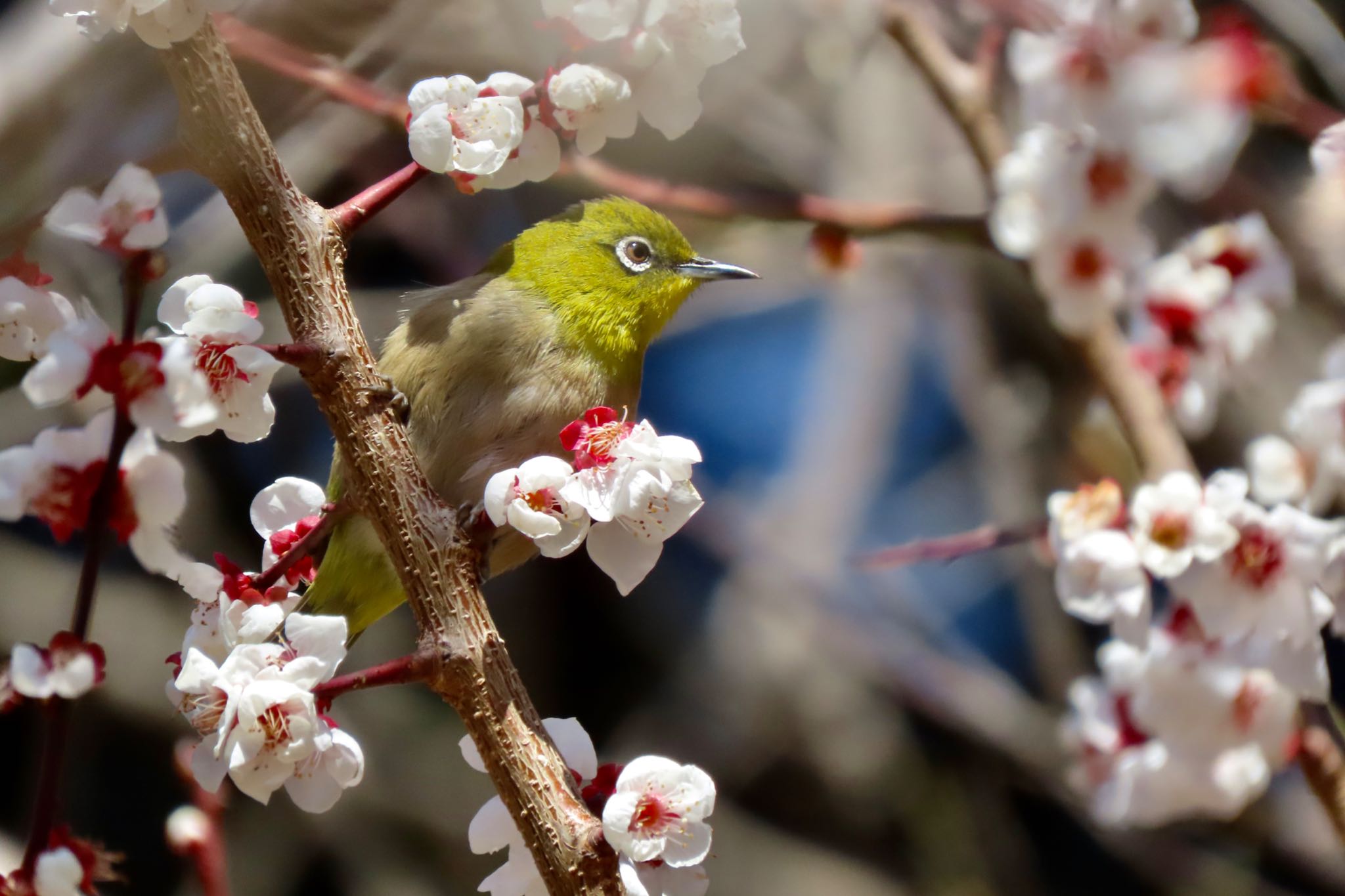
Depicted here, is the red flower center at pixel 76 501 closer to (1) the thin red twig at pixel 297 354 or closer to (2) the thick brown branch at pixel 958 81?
(1) the thin red twig at pixel 297 354

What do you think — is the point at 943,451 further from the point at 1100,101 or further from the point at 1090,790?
the point at 1100,101

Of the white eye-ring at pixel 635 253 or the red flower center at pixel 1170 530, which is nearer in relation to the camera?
the red flower center at pixel 1170 530

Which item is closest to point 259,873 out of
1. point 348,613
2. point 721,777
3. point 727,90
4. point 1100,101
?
point 721,777

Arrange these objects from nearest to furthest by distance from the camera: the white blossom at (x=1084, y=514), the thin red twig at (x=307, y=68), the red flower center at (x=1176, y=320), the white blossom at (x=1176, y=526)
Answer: the thin red twig at (x=307, y=68) → the white blossom at (x=1176, y=526) → the white blossom at (x=1084, y=514) → the red flower center at (x=1176, y=320)

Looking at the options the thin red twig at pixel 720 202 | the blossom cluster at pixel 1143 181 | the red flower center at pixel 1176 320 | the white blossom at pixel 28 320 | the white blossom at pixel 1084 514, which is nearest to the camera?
the white blossom at pixel 28 320

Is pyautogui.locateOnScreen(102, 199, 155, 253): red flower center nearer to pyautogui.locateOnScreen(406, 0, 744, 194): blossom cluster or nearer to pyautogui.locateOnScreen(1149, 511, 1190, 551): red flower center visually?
pyautogui.locateOnScreen(406, 0, 744, 194): blossom cluster

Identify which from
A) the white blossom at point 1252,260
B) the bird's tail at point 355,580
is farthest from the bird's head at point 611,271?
the white blossom at point 1252,260

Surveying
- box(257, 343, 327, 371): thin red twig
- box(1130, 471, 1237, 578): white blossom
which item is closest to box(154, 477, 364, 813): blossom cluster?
box(257, 343, 327, 371): thin red twig

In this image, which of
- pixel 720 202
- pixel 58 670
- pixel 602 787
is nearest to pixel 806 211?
pixel 720 202
